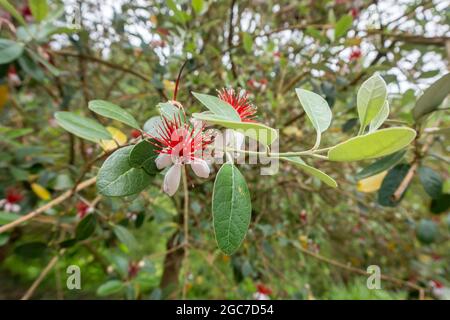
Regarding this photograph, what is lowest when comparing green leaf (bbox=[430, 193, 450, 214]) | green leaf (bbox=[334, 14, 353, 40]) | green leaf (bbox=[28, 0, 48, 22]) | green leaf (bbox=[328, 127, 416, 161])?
green leaf (bbox=[430, 193, 450, 214])

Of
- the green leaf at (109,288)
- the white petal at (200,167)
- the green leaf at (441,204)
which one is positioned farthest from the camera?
the green leaf at (109,288)

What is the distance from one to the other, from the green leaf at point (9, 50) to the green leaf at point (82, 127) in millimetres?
429

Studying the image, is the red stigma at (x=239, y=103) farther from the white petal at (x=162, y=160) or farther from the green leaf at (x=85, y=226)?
the green leaf at (x=85, y=226)

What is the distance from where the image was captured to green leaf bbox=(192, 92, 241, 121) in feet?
1.23

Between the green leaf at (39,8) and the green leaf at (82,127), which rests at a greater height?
the green leaf at (39,8)

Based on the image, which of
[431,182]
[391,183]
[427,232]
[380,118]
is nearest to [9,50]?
[380,118]

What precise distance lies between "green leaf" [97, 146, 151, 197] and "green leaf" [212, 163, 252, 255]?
0.39 feet

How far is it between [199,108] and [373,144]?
663mm

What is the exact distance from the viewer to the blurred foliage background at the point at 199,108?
905mm

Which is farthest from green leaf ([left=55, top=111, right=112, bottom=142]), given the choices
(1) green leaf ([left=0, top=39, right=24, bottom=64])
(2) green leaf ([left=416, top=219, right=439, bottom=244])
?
(2) green leaf ([left=416, top=219, right=439, bottom=244])

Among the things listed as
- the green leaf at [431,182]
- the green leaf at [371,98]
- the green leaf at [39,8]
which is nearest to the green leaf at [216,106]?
the green leaf at [371,98]

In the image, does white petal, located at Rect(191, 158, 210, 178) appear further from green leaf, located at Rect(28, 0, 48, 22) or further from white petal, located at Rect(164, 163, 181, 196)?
green leaf, located at Rect(28, 0, 48, 22)

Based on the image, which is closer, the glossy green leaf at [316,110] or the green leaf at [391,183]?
the glossy green leaf at [316,110]
